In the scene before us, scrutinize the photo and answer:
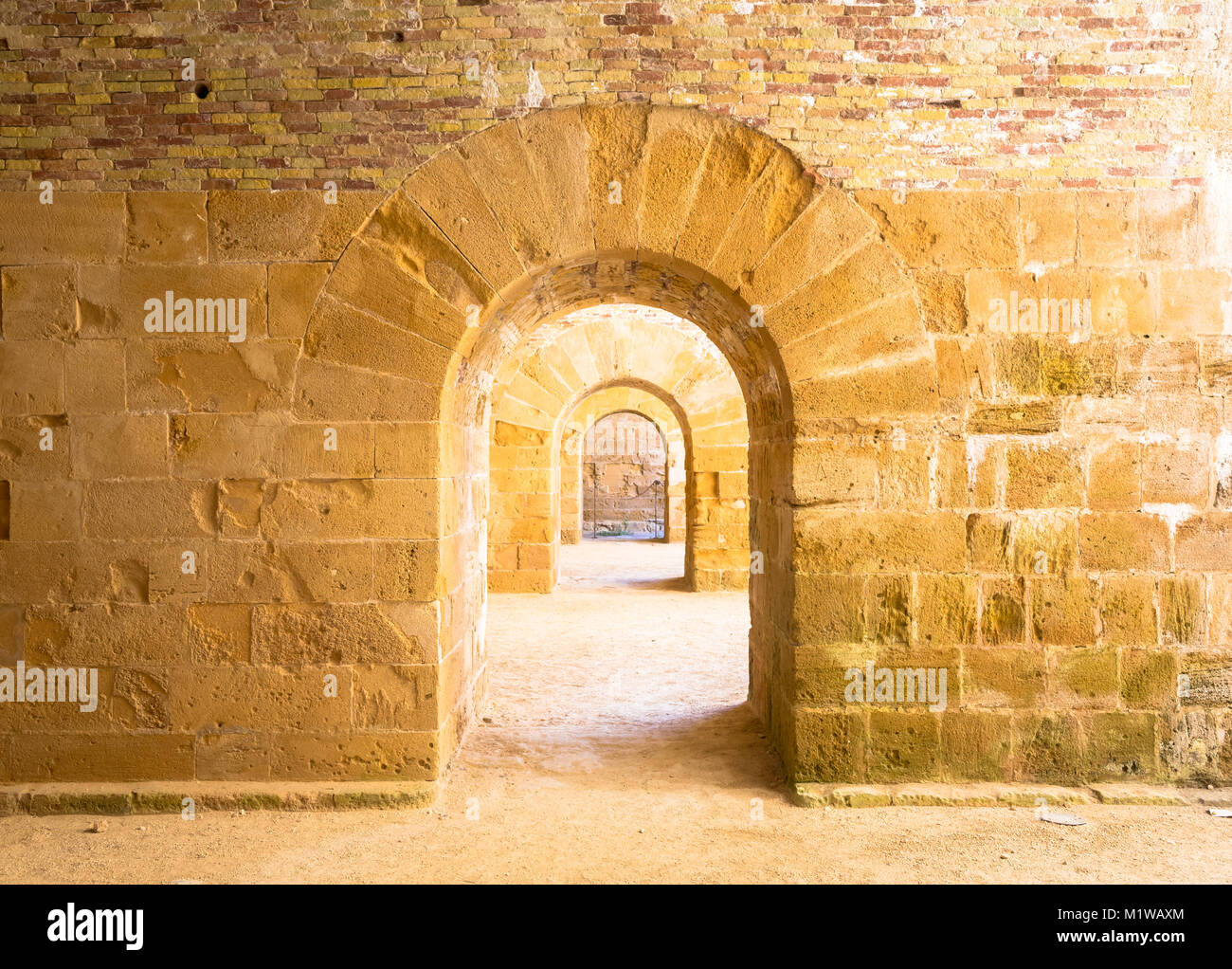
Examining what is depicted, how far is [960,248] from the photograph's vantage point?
418cm

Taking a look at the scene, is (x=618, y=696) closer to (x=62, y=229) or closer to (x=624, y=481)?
(x=62, y=229)

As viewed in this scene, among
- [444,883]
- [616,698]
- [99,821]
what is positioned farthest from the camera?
[616,698]

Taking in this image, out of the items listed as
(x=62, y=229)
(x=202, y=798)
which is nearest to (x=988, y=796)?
(x=202, y=798)

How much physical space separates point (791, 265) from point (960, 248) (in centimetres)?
78

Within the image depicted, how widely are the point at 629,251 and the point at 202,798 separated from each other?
10.3 feet

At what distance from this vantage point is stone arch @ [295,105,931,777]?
4.16m

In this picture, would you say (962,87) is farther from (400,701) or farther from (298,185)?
(400,701)

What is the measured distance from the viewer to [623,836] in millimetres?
3828

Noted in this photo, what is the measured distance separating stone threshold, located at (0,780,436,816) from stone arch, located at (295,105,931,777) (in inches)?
17.3

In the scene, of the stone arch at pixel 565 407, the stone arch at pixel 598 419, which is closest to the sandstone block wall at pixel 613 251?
the stone arch at pixel 565 407

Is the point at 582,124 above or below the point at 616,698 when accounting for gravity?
above

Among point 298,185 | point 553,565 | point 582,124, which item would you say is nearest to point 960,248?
point 582,124

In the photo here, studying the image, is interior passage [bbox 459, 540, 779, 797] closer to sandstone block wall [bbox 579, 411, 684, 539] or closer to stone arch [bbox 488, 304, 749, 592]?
stone arch [bbox 488, 304, 749, 592]

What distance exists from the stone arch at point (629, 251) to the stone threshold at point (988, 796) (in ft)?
0.50
